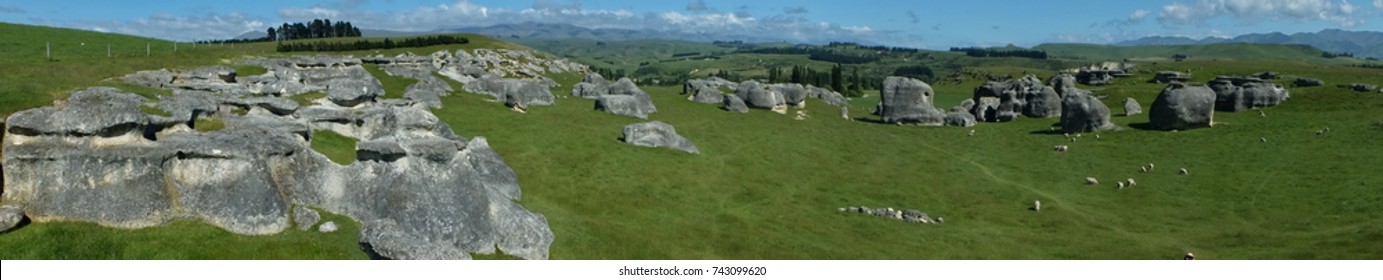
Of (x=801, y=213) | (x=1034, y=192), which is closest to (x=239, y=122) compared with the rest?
(x=801, y=213)

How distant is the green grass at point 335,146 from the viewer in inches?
1325

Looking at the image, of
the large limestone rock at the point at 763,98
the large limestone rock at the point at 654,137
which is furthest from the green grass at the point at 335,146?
the large limestone rock at the point at 763,98

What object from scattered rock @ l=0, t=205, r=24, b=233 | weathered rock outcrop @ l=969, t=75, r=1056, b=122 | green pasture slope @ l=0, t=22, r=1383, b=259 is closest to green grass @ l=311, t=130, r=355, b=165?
green pasture slope @ l=0, t=22, r=1383, b=259

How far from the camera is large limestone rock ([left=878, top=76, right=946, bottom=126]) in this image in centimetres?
9331

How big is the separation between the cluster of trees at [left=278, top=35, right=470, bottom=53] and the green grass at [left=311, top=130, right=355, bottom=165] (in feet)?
375

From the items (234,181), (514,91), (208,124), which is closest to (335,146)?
(208,124)

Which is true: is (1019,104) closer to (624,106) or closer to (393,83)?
(624,106)

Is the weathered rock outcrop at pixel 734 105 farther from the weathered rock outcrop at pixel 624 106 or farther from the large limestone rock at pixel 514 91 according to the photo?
the large limestone rock at pixel 514 91

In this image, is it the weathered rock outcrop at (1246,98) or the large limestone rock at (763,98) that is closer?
the weathered rock outcrop at (1246,98)

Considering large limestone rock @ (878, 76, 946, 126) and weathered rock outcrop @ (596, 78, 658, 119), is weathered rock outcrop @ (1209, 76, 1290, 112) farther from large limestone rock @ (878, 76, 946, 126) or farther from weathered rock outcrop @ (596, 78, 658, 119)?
weathered rock outcrop @ (596, 78, 658, 119)

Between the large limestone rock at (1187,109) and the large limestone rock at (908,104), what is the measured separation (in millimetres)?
23433

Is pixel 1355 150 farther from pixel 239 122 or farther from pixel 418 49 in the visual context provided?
pixel 418 49

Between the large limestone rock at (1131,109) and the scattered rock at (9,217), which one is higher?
the large limestone rock at (1131,109)

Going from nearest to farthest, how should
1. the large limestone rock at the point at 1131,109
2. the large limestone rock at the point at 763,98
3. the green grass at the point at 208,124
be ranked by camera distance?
the green grass at the point at 208,124 < the large limestone rock at the point at 1131,109 < the large limestone rock at the point at 763,98
